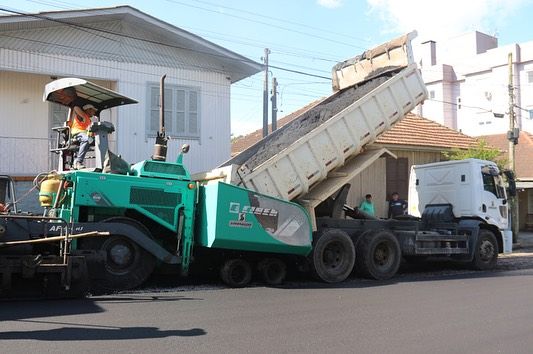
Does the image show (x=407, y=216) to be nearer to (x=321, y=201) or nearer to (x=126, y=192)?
(x=321, y=201)

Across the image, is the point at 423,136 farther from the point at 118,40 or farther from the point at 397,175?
the point at 118,40

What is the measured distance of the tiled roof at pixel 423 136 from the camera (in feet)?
66.8

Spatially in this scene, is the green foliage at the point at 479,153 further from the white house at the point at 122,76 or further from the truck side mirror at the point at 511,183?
the white house at the point at 122,76

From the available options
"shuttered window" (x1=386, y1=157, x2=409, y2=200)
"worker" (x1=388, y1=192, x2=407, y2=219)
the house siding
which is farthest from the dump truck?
"shuttered window" (x1=386, y1=157, x2=409, y2=200)

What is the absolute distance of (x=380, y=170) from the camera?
20203 mm

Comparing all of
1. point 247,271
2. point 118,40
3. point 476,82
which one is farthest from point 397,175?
point 476,82

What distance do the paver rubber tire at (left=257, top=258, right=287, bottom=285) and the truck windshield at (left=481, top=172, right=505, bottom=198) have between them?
5862 millimetres

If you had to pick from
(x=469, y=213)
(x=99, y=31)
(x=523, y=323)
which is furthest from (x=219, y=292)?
(x=99, y=31)

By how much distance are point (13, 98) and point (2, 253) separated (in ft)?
29.3

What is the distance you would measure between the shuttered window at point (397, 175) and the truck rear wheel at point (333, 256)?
9.91 metres

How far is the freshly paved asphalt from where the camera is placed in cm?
569

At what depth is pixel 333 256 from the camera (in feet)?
35.4

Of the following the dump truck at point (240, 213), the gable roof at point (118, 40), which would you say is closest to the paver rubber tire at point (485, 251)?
the dump truck at point (240, 213)

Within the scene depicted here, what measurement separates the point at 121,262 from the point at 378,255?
5.22 m
